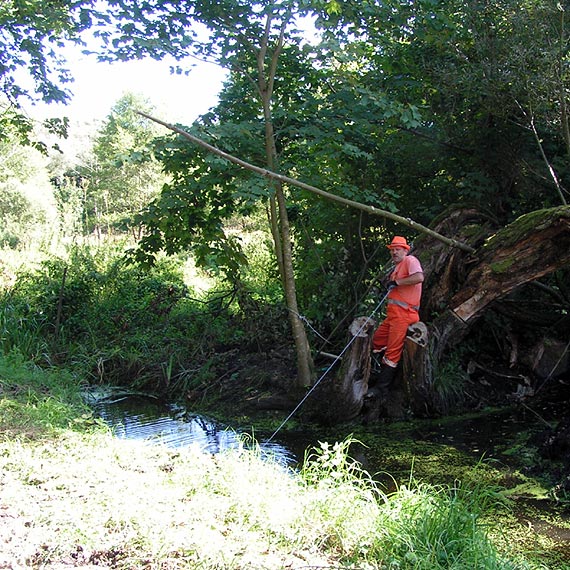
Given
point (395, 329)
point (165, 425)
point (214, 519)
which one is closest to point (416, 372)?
point (395, 329)

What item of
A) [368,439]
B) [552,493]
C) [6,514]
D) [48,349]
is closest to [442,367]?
[368,439]

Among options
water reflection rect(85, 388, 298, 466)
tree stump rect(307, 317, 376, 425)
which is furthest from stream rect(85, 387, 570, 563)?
tree stump rect(307, 317, 376, 425)

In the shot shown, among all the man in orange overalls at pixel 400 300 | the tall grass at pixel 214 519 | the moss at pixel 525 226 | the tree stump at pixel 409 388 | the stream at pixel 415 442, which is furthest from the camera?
the tree stump at pixel 409 388

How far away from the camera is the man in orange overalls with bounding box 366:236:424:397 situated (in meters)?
7.18

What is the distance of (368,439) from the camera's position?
7.02m

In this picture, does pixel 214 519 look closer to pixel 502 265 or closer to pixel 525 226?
pixel 502 265

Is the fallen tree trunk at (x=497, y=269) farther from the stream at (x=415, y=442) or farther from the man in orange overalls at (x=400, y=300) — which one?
the stream at (x=415, y=442)

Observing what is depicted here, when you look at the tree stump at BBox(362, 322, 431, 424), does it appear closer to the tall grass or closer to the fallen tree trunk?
the fallen tree trunk

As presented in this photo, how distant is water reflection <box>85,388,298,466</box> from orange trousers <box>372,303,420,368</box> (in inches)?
66.6

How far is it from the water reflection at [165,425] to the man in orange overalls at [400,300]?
1.64m

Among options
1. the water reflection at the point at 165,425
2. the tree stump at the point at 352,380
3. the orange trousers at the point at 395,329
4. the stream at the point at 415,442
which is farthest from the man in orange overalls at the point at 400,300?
the water reflection at the point at 165,425

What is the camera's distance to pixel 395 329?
24.4ft

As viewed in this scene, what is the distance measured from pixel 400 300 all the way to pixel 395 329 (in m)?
0.35

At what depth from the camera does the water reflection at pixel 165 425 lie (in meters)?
6.93
